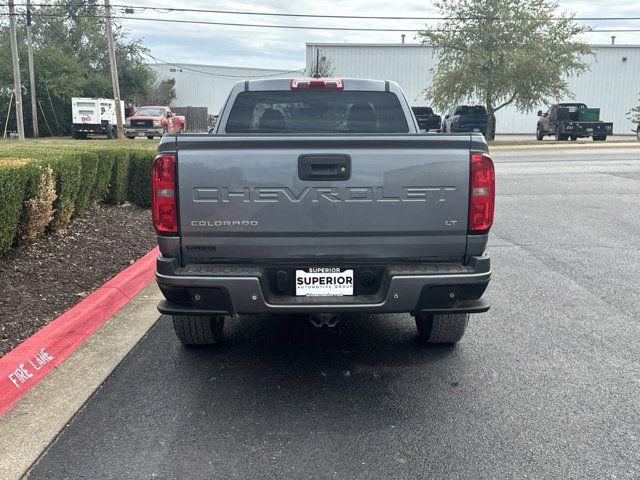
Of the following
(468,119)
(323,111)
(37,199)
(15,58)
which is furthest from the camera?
(468,119)

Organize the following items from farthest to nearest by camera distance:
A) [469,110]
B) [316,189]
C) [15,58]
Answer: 1. [469,110]
2. [15,58]
3. [316,189]

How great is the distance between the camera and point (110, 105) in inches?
1492

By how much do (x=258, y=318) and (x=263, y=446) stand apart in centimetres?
240

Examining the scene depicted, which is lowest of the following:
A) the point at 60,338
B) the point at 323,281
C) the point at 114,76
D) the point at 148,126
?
the point at 60,338

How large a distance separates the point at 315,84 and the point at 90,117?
112ft

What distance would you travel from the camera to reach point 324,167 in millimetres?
3822

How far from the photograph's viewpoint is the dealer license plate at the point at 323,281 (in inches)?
156

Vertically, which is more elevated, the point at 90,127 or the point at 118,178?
the point at 90,127

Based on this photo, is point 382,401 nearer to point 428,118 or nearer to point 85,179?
point 85,179

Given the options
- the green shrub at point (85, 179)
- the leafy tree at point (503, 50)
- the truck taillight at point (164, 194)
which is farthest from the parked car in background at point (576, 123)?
the truck taillight at point (164, 194)

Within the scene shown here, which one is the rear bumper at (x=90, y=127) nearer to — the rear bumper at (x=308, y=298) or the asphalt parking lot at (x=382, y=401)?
the asphalt parking lot at (x=382, y=401)

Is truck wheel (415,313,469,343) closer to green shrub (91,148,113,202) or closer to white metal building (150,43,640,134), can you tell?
green shrub (91,148,113,202)

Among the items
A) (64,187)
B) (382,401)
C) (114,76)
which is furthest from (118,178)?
(114,76)

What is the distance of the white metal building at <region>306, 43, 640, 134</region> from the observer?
5534 centimetres
